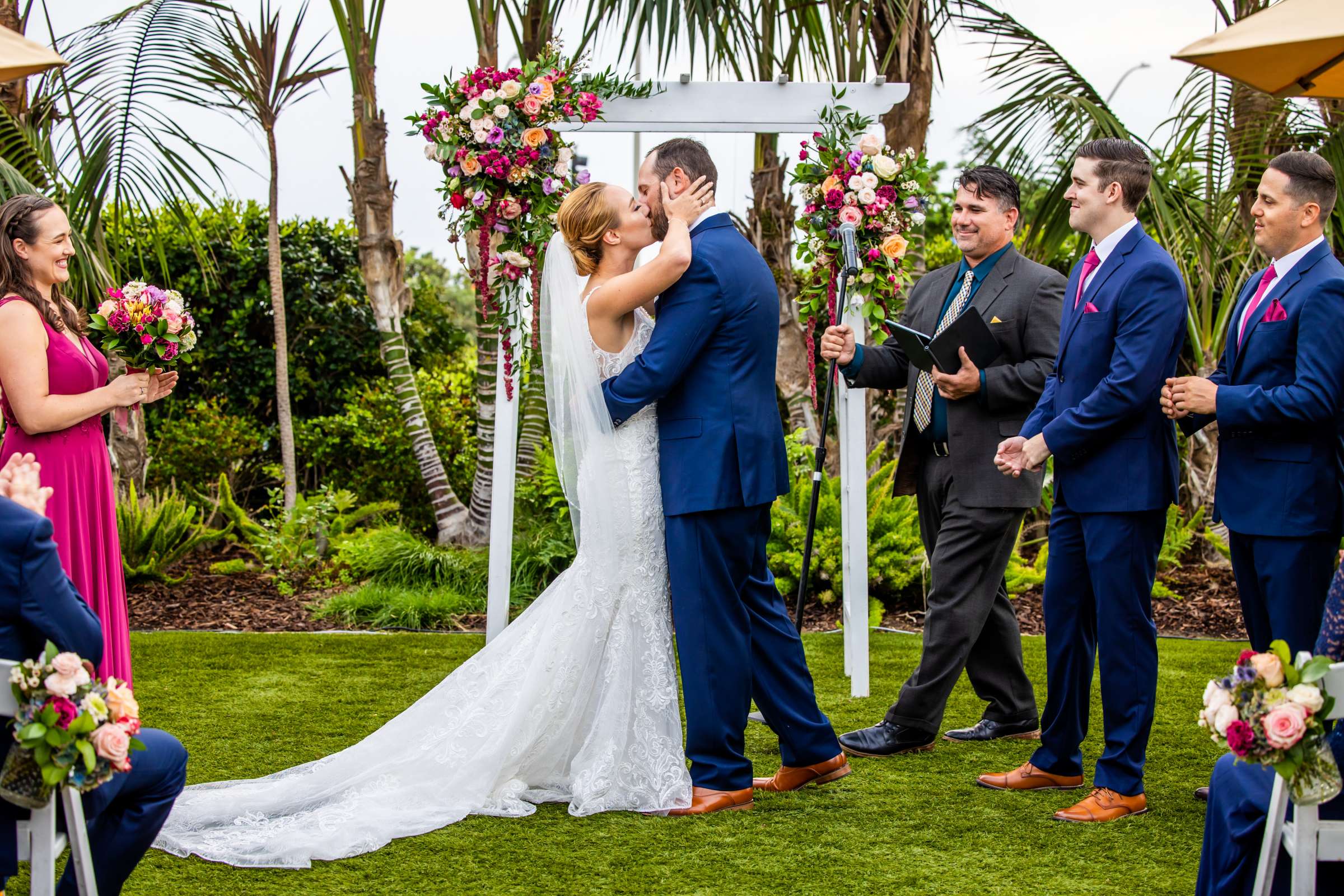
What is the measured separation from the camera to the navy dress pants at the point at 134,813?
2727 millimetres

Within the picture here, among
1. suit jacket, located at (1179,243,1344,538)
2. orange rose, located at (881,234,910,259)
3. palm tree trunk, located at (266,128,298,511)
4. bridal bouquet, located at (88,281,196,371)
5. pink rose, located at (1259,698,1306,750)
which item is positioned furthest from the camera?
palm tree trunk, located at (266,128,298,511)

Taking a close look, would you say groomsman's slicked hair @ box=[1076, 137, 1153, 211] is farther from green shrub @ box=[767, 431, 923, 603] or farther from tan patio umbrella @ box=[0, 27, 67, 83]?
green shrub @ box=[767, 431, 923, 603]

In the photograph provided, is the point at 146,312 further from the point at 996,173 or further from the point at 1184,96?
the point at 1184,96

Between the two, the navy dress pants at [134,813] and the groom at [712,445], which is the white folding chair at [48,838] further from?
the groom at [712,445]

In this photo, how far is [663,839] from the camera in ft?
12.4

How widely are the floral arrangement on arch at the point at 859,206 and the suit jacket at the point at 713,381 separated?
118cm

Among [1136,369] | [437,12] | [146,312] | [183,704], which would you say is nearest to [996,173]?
[1136,369]

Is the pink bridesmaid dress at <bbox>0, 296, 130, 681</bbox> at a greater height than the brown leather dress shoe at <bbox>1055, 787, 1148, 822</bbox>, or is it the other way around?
the pink bridesmaid dress at <bbox>0, 296, 130, 681</bbox>

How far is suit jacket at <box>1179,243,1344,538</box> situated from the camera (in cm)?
358

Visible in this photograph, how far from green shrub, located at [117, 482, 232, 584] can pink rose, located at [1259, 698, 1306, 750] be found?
7157mm

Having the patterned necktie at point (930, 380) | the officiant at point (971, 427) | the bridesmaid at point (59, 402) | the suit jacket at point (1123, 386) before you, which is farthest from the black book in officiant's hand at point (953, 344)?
the bridesmaid at point (59, 402)

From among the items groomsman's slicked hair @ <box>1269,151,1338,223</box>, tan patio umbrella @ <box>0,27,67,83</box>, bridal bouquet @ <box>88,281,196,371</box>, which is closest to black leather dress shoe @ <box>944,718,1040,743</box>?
groomsman's slicked hair @ <box>1269,151,1338,223</box>

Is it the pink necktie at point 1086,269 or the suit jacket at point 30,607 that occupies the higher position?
the pink necktie at point 1086,269

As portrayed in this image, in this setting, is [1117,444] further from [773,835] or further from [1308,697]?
[1308,697]
